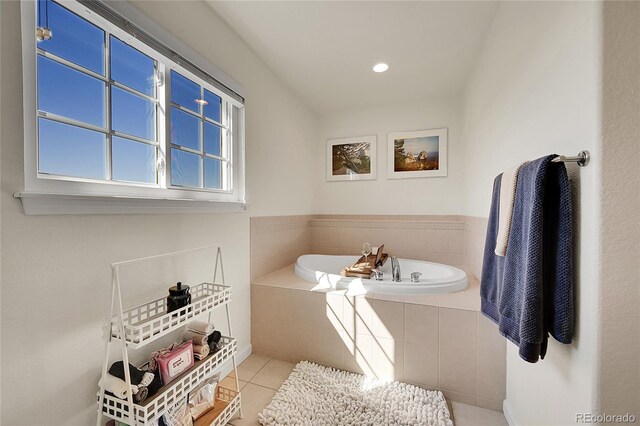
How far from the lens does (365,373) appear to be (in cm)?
166

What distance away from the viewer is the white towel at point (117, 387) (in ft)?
2.99

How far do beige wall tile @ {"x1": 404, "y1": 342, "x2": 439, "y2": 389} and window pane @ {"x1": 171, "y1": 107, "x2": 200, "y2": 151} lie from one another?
1.86 meters

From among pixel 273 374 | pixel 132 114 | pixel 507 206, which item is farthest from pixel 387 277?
pixel 132 114

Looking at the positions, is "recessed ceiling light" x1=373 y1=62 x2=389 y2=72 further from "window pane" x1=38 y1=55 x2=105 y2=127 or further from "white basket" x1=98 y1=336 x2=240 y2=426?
"white basket" x1=98 y1=336 x2=240 y2=426

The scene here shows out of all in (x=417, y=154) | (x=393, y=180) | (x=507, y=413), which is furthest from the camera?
(x=393, y=180)

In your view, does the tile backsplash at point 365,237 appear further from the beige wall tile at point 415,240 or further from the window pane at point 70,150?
the window pane at point 70,150

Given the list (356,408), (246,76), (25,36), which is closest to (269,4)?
(246,76)

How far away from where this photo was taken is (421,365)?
154cm

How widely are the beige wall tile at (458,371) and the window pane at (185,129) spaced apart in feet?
6.60

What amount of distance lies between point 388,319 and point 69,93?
6.42 feet

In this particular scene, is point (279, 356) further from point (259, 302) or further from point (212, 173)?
point (212, 173)

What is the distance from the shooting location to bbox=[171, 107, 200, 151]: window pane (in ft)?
4.78

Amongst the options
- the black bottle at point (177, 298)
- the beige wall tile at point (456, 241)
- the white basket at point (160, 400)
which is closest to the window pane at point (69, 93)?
the black bottle at point (177, 298)

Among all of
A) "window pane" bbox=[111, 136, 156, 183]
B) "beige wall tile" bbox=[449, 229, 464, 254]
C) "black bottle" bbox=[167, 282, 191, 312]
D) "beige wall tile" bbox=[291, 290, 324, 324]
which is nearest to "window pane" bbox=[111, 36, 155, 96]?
"window pane" bbox=[111, 136, 156, 183]
